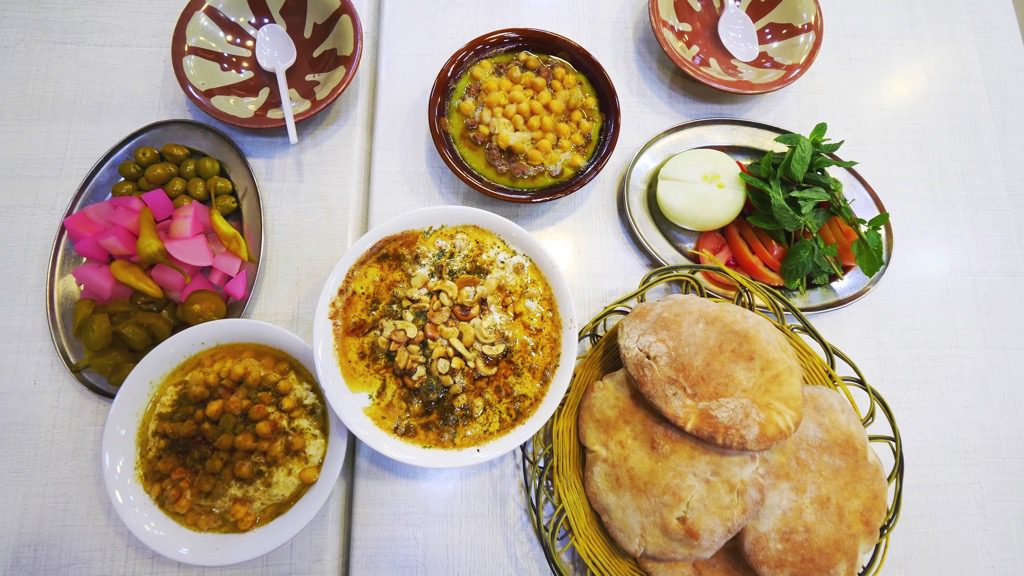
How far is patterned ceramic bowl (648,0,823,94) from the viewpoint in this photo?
1893mm

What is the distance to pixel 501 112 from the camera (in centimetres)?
170

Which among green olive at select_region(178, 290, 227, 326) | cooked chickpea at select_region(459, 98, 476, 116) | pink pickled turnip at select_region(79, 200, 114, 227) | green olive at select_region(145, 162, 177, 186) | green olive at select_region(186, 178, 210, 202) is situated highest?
cooked chickpea at select_region(459, 98, 476, 116)

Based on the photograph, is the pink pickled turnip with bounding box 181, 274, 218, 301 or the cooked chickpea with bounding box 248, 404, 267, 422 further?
the pink pickled turnip with bounding box 181, 274, 218, 301

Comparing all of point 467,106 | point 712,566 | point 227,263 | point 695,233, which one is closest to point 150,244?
point 227,263

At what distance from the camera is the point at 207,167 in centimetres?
167

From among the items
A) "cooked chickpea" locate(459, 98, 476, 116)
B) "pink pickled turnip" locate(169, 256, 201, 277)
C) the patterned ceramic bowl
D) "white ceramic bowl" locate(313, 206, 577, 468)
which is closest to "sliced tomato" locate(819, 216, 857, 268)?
the patterned ceramic bowl

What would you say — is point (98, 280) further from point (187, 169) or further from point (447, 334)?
point (447, 334)

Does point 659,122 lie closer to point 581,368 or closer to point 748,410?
point 581,368

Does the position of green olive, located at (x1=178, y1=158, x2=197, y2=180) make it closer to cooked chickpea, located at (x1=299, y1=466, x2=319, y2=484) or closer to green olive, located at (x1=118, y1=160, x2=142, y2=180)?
green olive, located at (x1=118, y1=160, x2=142, y2=180)

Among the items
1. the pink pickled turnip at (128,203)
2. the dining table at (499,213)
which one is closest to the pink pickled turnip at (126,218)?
the pink pickled turnip at (128,203)

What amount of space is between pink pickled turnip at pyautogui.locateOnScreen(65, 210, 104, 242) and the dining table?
0.73 ft

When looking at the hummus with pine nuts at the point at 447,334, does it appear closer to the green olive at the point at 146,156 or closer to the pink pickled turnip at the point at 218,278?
the pink pickled turnip at the point at 218,278

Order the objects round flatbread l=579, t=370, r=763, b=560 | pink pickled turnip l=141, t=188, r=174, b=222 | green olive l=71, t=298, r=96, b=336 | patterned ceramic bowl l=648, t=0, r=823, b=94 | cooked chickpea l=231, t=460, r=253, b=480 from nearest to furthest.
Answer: round flatbread l=579, t=370, r=763, b=560 → cooked chickpea l=231, t=460, r=253, b=480 → green olive l=71, t=298, r=96, b=336 → pink pickled turnip l=141, t=188, r=174, b=222 → patterned ceramic bowl l=648, t=0, r=823, b=94

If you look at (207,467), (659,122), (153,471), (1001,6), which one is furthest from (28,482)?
(1001,6)
